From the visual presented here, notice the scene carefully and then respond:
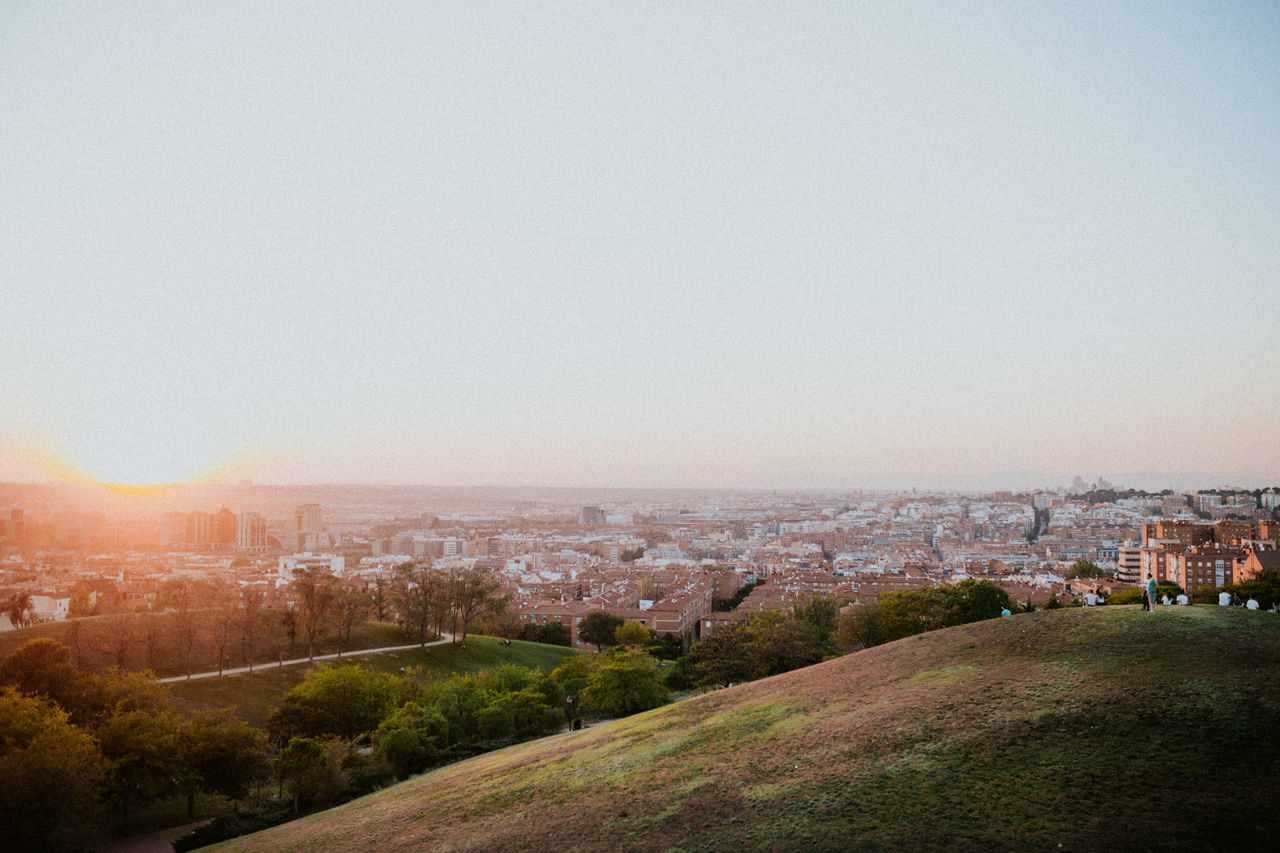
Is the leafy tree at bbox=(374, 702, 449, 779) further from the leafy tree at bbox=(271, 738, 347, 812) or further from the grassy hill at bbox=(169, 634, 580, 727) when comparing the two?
the grassy hill at bbox=(169, 634, 580, 727)

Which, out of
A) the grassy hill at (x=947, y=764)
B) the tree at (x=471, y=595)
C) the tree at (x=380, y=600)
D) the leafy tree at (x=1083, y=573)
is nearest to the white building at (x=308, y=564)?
the tree at (x=380, y=600)

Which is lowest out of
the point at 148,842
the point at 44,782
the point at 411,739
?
the point at 148,842

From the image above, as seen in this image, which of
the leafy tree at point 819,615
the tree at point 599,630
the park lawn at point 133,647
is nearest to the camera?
the park lawn at point 133,647

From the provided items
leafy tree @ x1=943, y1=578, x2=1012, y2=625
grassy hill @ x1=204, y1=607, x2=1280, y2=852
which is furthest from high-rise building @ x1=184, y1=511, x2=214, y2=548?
grassy hill @ x1=204, y1=607, x2=1280, y2=852

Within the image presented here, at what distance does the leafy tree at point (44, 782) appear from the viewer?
2380 cm

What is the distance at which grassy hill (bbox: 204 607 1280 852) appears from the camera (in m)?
13.2

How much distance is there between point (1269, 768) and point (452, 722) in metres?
32.1

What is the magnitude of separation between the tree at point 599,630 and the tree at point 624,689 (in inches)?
1492

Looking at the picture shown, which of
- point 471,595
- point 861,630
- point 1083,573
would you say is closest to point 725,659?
point 861,630

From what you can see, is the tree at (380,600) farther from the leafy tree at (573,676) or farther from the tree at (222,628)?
the leafy tree at (573,676)

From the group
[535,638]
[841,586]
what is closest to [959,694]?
[535,638]

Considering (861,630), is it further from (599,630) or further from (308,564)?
(308,564)

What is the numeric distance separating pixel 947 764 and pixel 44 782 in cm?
2583

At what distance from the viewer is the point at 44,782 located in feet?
79.6
